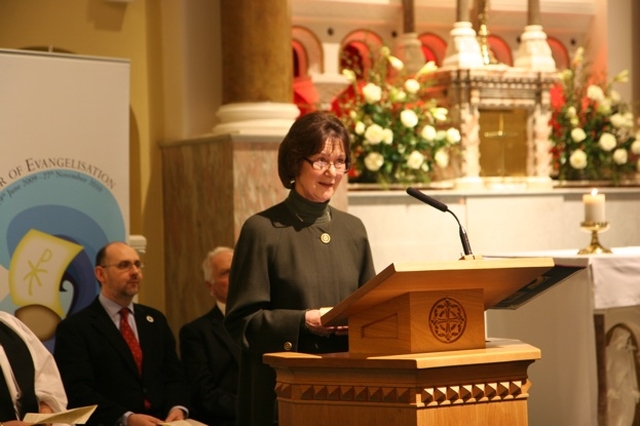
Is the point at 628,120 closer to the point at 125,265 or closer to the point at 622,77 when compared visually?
the point at 622,77

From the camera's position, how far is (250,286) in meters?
3.79

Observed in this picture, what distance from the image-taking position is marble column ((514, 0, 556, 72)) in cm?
966

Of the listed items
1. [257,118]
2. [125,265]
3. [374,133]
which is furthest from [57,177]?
[374,133]

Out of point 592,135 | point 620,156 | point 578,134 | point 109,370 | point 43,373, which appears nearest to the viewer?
point 43,373

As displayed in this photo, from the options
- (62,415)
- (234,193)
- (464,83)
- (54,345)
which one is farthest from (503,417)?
(464,83)

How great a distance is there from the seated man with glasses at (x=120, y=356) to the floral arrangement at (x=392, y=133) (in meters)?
2.54

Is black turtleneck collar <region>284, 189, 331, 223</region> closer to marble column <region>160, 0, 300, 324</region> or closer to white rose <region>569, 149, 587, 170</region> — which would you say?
marble column <region>160, 0, 300, 324</region>

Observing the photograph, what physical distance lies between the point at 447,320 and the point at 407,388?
272mm

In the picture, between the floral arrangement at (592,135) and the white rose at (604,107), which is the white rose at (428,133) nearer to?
the floral arrangement at (592,135)

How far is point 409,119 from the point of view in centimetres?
841

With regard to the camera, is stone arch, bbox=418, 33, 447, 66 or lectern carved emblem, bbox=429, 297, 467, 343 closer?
lectern carved emblem, bbox=429, 297, 467, 343

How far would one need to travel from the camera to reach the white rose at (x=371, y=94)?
8.49 m

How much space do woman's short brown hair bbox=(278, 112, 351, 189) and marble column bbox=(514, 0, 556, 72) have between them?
19.5 ft

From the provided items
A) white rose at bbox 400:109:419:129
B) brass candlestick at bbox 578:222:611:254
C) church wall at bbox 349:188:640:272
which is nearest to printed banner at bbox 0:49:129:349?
church wall at bbox 349:188:640:272
